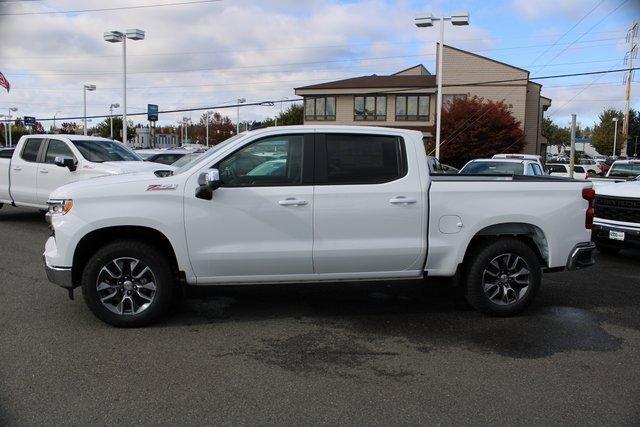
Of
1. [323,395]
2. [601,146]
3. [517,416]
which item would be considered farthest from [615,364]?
[601,146]

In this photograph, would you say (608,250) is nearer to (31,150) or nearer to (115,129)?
(31,150)

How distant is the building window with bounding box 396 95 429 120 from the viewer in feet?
147

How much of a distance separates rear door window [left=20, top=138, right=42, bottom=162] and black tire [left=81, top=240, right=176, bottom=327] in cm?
763

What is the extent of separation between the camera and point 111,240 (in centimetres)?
539

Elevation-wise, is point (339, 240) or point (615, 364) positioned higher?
point (339, 240)

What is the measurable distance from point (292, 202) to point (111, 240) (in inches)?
69.6

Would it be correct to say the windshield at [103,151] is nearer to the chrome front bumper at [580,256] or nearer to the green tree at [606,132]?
Answer: the chrome front bumper at [580,256]

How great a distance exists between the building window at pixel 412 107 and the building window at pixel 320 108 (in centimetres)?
530

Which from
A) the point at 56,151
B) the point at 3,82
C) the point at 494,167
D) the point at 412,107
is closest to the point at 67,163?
the point at 56,151

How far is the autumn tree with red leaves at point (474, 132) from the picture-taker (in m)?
38.1

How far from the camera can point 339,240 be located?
5.41 meters

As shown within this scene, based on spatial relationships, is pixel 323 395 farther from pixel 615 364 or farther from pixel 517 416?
pixel 615 364

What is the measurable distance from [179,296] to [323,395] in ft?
8.70

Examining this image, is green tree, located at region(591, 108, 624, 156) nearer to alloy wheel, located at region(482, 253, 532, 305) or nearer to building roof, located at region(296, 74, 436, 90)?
building roof, located at region(296, 74, 436, 90)
